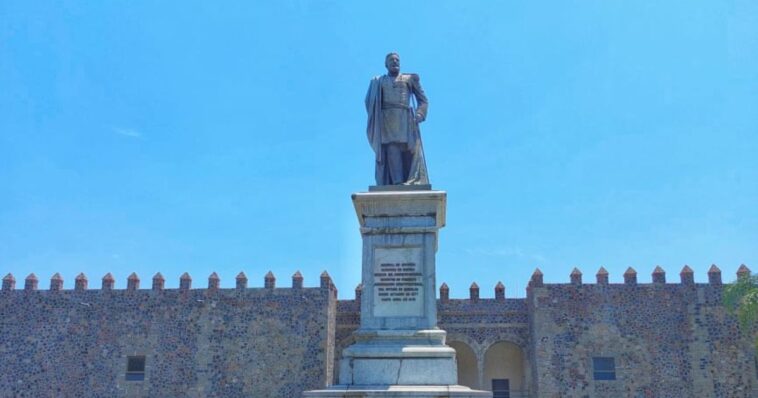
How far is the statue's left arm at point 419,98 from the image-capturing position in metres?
8.39

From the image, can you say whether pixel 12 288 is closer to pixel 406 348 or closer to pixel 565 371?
pixel 565 371

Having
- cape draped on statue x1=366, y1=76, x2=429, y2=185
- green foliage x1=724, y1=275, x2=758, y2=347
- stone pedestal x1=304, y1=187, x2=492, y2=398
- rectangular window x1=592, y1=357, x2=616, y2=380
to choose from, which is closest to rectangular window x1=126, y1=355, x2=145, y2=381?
rectangular window x1=592, y1=357, x2=616, y2=380

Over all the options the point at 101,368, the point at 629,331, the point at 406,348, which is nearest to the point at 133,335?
the point at 101,368

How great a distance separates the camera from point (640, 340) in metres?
25.7

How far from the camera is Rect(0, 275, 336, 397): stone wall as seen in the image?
87.3 feet

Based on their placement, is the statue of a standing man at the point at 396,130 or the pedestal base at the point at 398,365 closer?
the pedestal base at the point at 398,365

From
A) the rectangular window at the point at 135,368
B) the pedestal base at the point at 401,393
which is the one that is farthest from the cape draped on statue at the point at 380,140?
the rectangular window at the point at 135,368

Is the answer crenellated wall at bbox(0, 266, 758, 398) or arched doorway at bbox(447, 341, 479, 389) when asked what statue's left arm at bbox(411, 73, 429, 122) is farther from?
arched doorway at bbox(447, 341, 479, 389)

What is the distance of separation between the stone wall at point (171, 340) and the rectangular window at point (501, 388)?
682cm

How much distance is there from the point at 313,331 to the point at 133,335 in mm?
6861

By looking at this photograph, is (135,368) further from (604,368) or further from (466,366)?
(604,368)

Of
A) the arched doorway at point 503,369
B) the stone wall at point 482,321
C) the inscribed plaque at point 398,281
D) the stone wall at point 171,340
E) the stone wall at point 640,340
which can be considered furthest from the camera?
the arched doorway at point 503,369

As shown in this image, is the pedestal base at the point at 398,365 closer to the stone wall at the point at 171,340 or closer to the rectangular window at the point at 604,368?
the stone wall at the point at 171,340

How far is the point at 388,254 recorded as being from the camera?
299 inches
